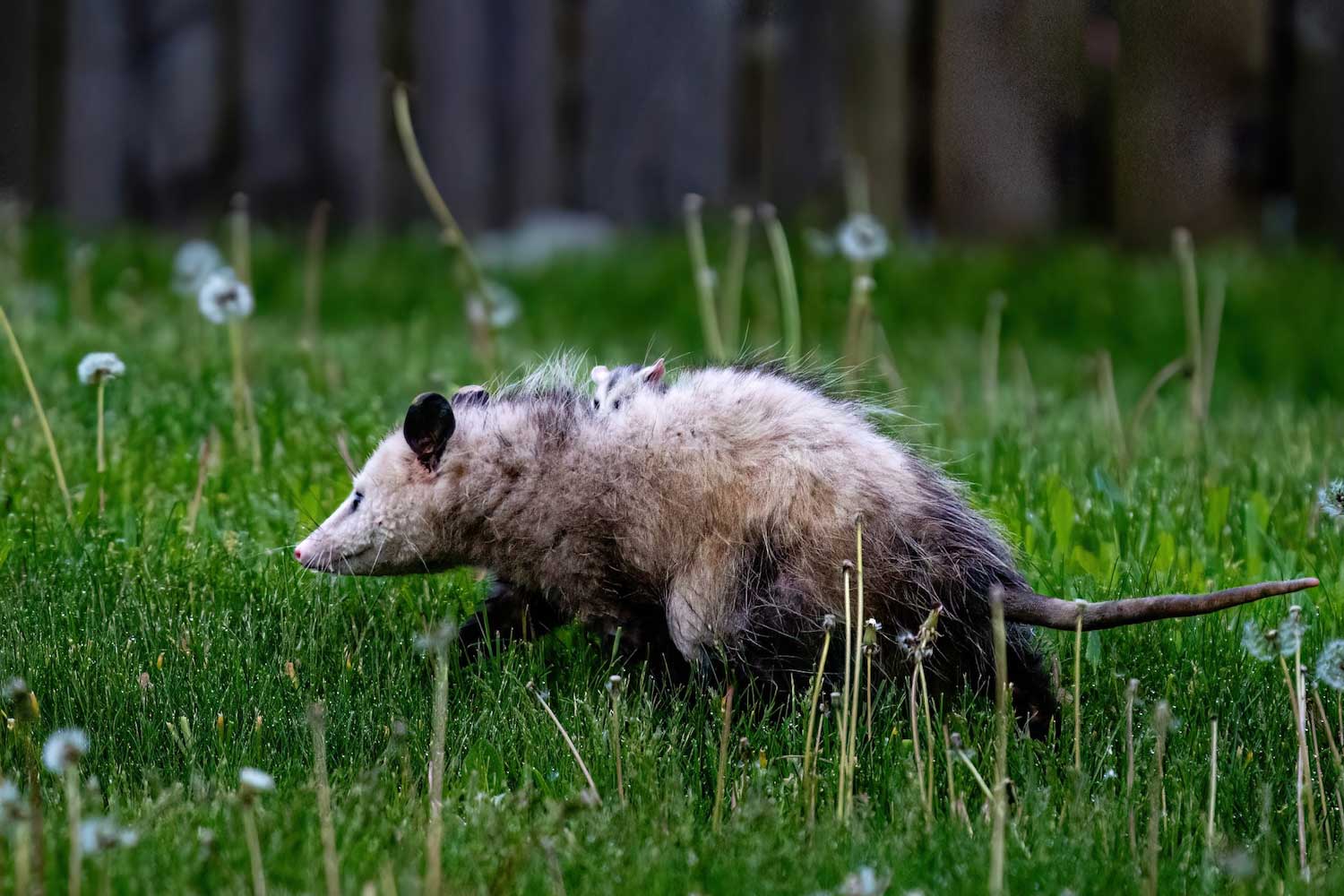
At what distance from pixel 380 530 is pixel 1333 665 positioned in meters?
1.74

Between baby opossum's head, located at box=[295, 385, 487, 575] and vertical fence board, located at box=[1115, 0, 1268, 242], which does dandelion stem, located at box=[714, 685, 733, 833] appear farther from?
vertical fence board, located at box=[1115, 0, 1268, 242]

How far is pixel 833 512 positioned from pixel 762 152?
5.20 metres

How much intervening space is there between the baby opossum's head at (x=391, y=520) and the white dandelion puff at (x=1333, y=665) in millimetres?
1598

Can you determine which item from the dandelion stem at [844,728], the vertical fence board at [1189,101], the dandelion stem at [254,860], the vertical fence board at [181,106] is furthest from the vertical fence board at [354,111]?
the dandelion stem at [254,860]

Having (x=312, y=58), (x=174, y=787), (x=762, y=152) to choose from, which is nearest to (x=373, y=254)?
(x=312, y=58)

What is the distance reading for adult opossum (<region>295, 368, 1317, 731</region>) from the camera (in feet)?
9.18

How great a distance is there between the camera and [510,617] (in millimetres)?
3143

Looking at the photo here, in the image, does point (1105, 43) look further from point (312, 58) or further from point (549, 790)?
point (549, 790)

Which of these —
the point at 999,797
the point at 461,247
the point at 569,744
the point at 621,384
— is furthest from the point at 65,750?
the point at 461,247

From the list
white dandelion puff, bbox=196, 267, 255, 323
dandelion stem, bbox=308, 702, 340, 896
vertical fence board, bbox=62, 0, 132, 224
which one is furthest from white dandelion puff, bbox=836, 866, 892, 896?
vertical fence board, bbox=62, 0, 132, 224

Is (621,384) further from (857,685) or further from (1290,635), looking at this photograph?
(1290,635)

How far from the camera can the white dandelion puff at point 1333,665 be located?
252 centimetres

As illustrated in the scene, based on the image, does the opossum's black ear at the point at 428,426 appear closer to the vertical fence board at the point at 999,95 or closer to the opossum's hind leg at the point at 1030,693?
the opossum's hind leg at the point at 1030,693

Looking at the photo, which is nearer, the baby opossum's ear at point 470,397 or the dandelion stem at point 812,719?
the dandelion stem at point 812,719
